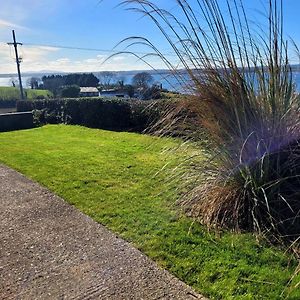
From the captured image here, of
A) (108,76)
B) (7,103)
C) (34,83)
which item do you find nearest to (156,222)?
(108,76)

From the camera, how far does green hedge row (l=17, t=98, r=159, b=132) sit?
397 inches

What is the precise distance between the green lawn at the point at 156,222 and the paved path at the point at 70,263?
0.14 m

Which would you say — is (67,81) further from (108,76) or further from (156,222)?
(156,222)

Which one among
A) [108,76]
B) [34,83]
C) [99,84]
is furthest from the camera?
[34,83]

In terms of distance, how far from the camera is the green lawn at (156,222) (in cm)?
220

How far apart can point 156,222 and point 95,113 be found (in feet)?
30.0

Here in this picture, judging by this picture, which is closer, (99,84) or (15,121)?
(99,84)

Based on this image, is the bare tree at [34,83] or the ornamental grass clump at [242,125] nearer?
the ornamental grass clump at [242,125]

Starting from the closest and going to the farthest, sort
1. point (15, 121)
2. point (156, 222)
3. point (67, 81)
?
1. point (156, 222)
2. point (15, 121)
3. point (67, 81)

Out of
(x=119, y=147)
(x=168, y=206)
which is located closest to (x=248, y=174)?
(x=168, y=206)

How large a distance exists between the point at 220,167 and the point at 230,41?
1.14m

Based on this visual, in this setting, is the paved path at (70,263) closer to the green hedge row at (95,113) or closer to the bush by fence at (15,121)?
the green hedge row at (95,113)

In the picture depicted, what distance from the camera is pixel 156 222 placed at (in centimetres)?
316

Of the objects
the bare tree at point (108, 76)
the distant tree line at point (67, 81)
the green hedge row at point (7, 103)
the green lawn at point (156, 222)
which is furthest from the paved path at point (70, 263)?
the green hedge row at point (7, 103)
